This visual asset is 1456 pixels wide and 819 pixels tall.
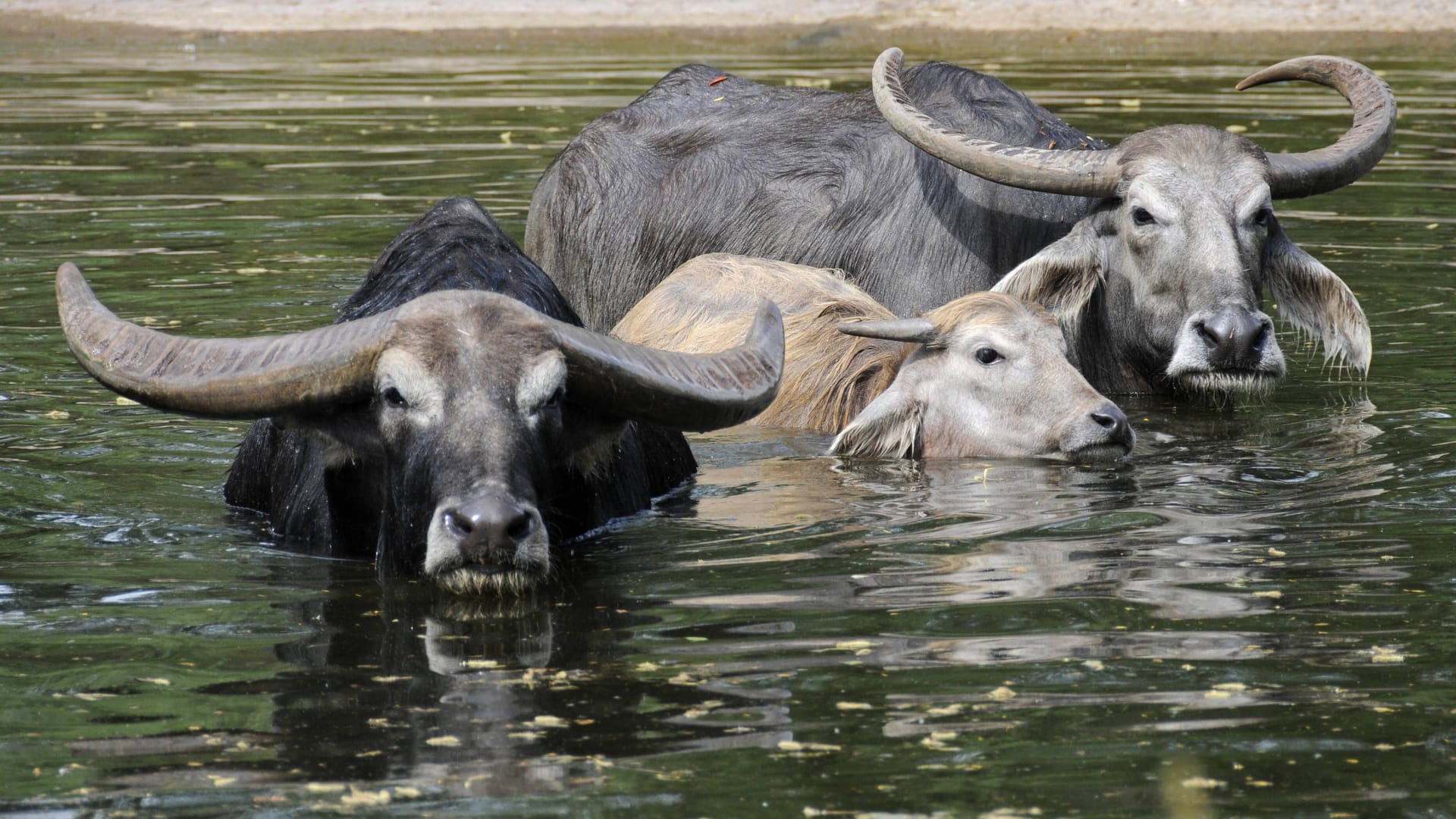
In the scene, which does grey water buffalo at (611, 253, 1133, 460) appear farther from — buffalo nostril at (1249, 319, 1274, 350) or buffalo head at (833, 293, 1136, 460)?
buffalo nostril at (1249, 319, 1274, 350)

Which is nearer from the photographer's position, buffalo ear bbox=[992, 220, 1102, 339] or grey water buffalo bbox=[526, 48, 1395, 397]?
grey water buffalo bbox=[526, 48, 1395, 397]

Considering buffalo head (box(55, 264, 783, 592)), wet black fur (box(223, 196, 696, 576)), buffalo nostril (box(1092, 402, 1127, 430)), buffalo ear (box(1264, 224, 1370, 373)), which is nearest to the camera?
buffalo head (box(55, 264, 783, 592))

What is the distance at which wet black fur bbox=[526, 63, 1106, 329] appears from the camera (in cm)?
959

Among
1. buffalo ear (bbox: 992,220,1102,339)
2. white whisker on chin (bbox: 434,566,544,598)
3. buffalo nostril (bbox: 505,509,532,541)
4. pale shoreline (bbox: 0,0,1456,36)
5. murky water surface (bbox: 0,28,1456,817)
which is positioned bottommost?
murky water surface (bbox: 0,28,1456,817)

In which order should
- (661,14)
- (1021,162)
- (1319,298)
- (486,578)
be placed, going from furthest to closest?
(661,14), (1319,298), (1021,162), (486,578)

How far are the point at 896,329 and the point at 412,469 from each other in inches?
117

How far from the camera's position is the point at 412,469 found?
5.78 metres

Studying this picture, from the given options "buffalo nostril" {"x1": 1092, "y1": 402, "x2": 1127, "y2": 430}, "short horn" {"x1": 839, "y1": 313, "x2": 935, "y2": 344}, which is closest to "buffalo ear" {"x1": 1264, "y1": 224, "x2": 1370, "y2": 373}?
"buffalo nostril" {"x1": 1092, "y1": 402, "x2": 1127, "y2": 430}

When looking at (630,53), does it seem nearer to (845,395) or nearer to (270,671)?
(845,395)

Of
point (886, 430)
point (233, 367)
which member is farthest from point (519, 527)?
point (886, 430)

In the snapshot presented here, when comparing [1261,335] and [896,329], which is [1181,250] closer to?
[1261,335]

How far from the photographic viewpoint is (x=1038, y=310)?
8.35m

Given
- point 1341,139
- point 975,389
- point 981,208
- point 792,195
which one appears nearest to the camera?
point 975,389

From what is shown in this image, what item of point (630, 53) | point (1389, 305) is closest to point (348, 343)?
point (1389, 305)
